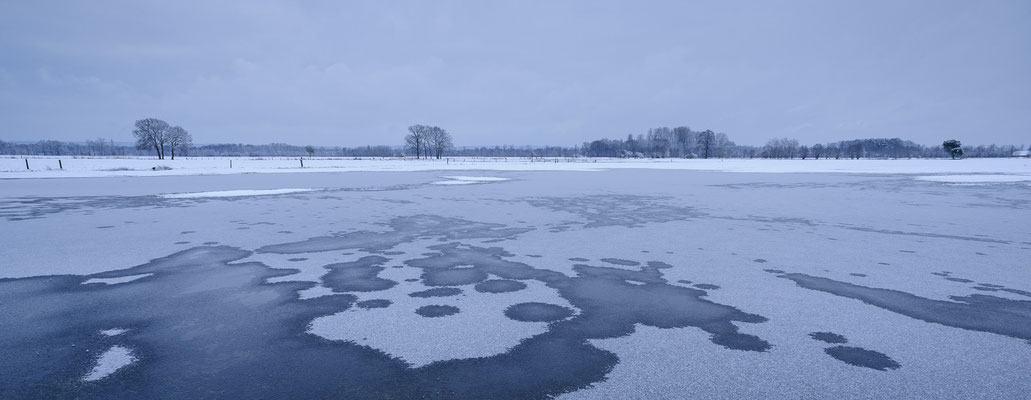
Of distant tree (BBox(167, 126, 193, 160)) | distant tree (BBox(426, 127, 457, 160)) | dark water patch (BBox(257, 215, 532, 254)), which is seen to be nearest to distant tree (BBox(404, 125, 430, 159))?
distant tree (BBox(426, 127, 457, 160))

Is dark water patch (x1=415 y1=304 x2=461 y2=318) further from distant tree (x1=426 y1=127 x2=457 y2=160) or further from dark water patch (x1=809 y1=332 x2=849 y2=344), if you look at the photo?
distant tree (x1=426 y1=127 x2=457 y2=160)

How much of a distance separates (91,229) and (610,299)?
11409mm

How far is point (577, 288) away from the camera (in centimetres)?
617

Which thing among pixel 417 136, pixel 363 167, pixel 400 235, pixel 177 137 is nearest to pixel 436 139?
pixel 417 136

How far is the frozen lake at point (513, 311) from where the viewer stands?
363cm

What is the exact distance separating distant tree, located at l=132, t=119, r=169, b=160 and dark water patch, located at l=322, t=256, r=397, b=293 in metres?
98.6

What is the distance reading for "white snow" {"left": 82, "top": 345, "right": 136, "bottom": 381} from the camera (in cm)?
370

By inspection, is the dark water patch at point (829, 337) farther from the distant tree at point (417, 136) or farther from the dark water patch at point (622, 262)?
the distant tree at point (417, 136)

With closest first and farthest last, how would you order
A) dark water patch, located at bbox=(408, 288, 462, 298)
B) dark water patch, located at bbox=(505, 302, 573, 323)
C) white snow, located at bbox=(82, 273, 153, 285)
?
dark water patch, located at bbox=(505, 302, 573, 323), dark water patch, located at bbox=(408, 288, 462, 298), white snow, located at bbox=(82, 273, 153, 285)

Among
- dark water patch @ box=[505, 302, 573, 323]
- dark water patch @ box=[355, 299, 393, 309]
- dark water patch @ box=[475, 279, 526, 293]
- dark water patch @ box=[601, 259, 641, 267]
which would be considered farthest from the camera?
dark water patch @ box=[601, 259, 641, 267]

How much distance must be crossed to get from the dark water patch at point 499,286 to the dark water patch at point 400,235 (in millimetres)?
2917

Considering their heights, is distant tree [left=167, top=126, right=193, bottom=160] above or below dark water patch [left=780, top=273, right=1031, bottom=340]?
above

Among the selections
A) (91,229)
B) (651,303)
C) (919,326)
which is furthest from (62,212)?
(919,326)

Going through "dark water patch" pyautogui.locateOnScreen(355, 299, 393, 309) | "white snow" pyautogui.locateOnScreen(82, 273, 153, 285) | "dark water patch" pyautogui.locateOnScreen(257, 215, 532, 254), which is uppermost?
"dark water patch" pyautogui.locateOnScreen(355, 299, 393, 309)
